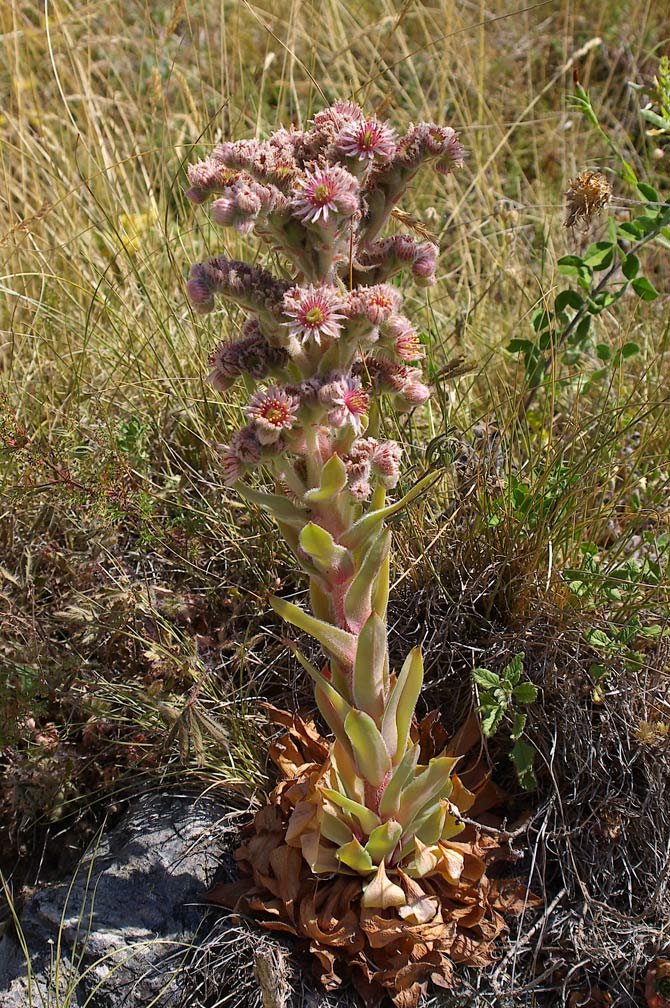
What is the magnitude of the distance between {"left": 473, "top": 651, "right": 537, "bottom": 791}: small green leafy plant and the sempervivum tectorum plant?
16cm

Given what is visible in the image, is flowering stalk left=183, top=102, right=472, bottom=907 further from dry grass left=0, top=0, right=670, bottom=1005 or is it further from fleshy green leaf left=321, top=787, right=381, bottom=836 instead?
dry grass left=0, top=0, right=670, bottom=1005

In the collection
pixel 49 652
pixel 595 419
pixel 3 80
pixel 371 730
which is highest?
pixel 3 80

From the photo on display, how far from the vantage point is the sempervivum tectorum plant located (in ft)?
5.13

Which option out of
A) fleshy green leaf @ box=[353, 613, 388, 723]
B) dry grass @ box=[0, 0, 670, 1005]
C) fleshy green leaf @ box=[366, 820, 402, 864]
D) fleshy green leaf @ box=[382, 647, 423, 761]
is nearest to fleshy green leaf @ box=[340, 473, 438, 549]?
fleshy green leaf @ box=[353, 613, 388, 723]

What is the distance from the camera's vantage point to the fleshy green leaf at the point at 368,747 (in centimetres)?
179

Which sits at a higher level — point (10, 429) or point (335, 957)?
point (10, 429)

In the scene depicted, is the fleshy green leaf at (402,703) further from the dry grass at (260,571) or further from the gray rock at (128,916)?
the gray rock at (128,916)

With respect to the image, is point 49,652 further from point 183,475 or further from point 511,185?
Result: point 511,185

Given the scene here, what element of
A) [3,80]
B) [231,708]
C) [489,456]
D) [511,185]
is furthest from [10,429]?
[3,80]

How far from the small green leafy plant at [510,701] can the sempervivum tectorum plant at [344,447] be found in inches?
6.3

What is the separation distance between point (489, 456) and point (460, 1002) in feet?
4.60

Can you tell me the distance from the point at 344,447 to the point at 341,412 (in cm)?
19

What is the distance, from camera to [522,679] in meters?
2.31

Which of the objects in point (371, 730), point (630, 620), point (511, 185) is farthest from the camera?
point (511, 185)
